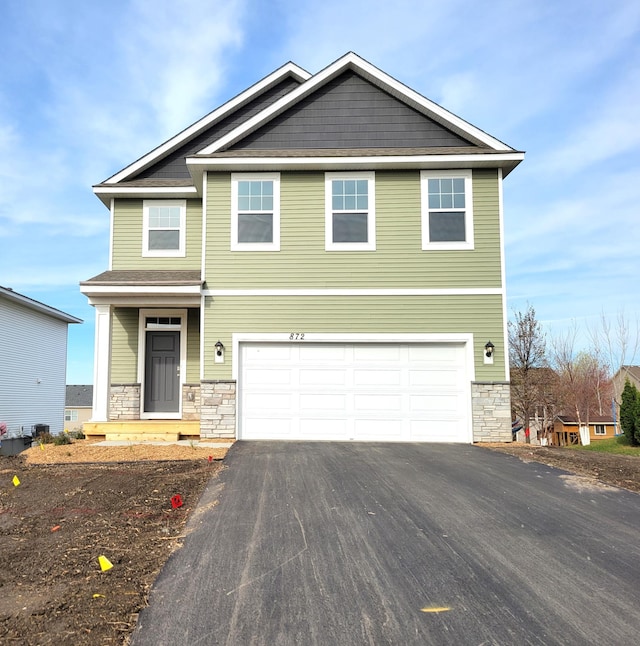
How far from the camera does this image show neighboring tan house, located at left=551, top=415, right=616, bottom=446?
31625 millimetres

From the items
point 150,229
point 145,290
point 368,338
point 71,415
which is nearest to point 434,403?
point 368,338

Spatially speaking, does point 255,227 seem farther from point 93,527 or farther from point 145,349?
point 93,527

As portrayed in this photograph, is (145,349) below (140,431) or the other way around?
the other way around

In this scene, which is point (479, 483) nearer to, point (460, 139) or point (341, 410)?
point (341, 410)

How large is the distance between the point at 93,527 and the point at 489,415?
781 centimetres

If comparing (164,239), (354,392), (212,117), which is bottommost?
(354,392)

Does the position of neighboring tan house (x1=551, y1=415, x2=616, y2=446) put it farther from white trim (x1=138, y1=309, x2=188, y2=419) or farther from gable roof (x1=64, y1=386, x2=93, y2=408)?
gable roof (x1=64, y1=386, x2=93, y2=408)

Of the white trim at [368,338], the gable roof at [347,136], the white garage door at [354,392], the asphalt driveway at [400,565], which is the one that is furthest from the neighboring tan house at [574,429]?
the asphalt driveway at [400,565]

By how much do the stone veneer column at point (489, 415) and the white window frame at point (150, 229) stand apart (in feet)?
24.9

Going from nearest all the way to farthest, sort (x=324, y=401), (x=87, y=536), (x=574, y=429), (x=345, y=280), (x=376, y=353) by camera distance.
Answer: (x=87, y=536)
(x=324, y=401)
(x=376, y=353)
(x=345, y=280)
(x=574, y=429)

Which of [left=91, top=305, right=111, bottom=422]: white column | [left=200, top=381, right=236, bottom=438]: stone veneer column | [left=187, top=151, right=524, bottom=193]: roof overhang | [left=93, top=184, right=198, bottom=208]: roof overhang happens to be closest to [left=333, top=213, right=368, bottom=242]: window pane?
[left=187, top=151, right=524, bottom=193]: roof overhang

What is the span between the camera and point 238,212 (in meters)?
10.5

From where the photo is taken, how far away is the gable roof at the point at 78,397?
3869 centimetres

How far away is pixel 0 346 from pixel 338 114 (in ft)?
49.7
